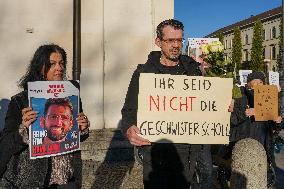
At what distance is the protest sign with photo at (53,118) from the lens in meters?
2.88

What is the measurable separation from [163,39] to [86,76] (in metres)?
6.17

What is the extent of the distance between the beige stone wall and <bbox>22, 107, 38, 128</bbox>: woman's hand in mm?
6502

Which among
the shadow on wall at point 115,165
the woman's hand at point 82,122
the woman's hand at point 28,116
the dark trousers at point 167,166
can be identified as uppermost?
the woman's hand at point 28,116

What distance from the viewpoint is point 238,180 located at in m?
4.87

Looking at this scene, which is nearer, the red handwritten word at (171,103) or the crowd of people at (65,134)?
the crowd of people at (65,134)

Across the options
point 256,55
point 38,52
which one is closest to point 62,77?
point 38,52

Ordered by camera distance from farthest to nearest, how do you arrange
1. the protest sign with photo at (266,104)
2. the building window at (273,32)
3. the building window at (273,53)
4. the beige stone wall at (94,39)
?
1. the building window at (273,32)
2. the building window at (273,53)
3. the beige stone wall at (94,39)
4. the protest sign with photo at (266,104)

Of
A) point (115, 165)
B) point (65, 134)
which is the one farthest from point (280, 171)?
point (65, 134)

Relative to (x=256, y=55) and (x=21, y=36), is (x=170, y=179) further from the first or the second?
(x=256, y=55)

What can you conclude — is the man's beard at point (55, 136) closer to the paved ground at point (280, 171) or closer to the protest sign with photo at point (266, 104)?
the protest sign with photo at point (266, 104)

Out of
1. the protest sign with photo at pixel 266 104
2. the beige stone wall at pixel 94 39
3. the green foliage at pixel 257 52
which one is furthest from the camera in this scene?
the green foliage at pixel 257 52

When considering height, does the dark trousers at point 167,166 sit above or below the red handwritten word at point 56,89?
below

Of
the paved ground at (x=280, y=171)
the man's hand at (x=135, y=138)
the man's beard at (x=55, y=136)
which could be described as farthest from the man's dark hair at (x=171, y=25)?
the paved ground at (x=280, y=171)

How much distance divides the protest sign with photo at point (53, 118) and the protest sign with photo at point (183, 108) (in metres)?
0.54
